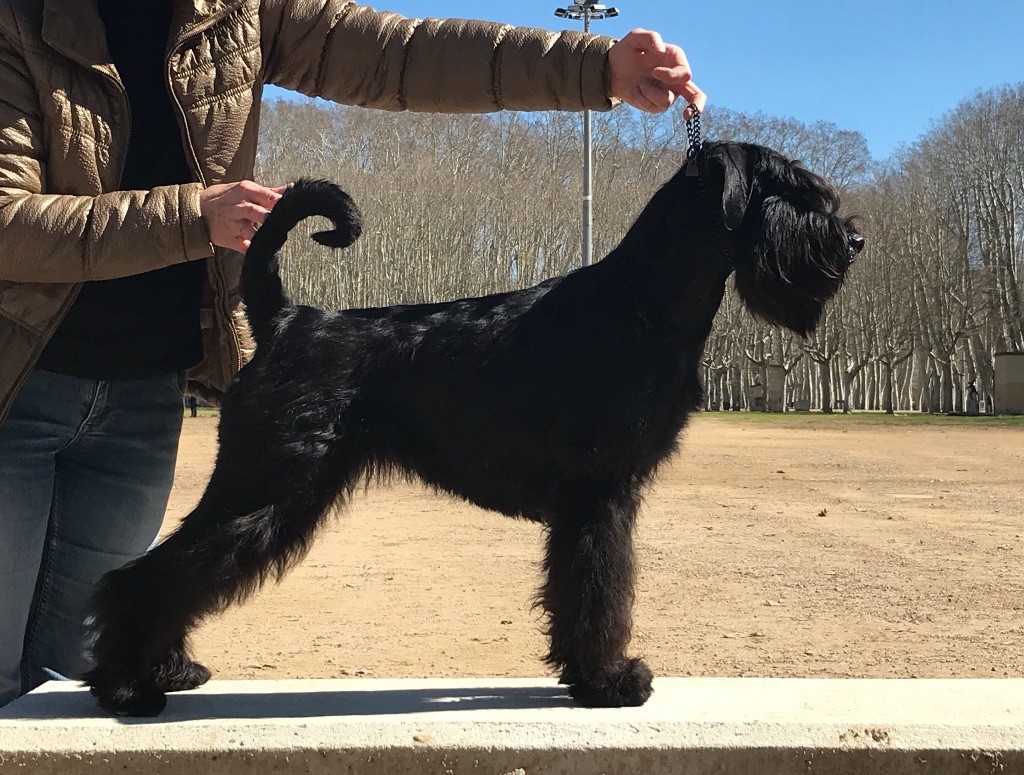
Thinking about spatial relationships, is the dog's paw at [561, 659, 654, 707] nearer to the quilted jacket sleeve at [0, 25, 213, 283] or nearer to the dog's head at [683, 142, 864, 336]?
the dog's head at [683, 142, 864, 336]

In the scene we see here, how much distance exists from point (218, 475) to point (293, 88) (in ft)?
4.23

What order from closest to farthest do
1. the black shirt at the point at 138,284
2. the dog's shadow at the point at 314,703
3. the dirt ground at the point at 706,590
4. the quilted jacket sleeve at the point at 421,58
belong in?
the dog's shadow at the point at 314,703 → the black shirt at the point at 138,284 → the quilted jacket sleeve at the point at 421,58 → the dirt ground at the point at 706,590

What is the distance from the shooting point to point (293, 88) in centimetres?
304

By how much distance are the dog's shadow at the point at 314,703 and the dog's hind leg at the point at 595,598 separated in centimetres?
18

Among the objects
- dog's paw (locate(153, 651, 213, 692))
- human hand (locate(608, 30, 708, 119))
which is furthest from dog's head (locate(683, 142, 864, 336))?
dog's paw (locate(153, 651, 213, 692))

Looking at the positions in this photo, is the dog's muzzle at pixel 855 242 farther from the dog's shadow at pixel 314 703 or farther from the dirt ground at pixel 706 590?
the dog's shadow at pixel 314 703

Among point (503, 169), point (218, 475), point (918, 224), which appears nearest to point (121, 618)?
point (218, 475)

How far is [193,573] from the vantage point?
8.18 ft

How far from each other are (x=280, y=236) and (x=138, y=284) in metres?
0.51

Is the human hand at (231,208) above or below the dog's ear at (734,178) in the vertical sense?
below

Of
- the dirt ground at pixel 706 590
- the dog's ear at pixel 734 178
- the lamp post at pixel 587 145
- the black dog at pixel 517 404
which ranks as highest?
the lamp post at pixel 587 145

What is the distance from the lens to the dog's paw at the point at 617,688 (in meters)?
2.64

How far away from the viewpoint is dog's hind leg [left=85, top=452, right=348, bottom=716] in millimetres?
2500

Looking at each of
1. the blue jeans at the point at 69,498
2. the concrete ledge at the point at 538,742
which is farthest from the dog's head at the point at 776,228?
the blue jeans at the point at 69,498
